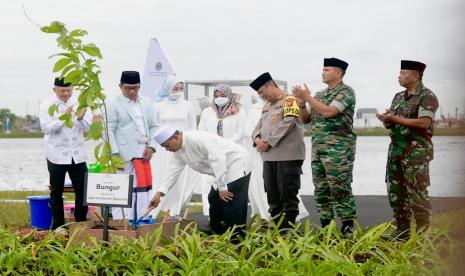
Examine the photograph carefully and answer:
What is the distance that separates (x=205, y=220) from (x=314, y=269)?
5.02 metres

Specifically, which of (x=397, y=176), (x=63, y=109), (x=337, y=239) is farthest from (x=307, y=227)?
(x=63, y=109)

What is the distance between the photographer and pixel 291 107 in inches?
251

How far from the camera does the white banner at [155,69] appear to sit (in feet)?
32.6

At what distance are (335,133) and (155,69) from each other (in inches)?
187

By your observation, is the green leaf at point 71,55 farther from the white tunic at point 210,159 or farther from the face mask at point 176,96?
the face mask at point 176,96

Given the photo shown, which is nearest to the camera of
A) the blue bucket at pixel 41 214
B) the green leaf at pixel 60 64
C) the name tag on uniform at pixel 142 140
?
the green leaf at pixel 60 64

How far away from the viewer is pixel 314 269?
3.50 meters

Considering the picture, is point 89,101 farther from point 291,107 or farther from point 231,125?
point 231,125

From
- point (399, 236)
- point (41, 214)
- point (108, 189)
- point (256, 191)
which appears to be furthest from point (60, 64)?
point (256, 191)

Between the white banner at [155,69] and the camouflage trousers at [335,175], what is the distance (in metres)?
4.40

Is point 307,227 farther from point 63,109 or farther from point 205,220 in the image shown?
point 205,220

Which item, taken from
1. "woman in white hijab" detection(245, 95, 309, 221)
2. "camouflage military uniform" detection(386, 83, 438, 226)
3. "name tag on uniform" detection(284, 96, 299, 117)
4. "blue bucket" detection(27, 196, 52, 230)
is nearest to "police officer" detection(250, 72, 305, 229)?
"name tag on uniform" detection(284, 96, 299, 117)

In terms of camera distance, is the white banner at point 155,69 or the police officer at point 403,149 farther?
the white banner at point 155,69

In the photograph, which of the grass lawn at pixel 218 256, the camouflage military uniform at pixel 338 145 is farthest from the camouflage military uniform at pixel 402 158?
the grass lawn at pixel 218 256
